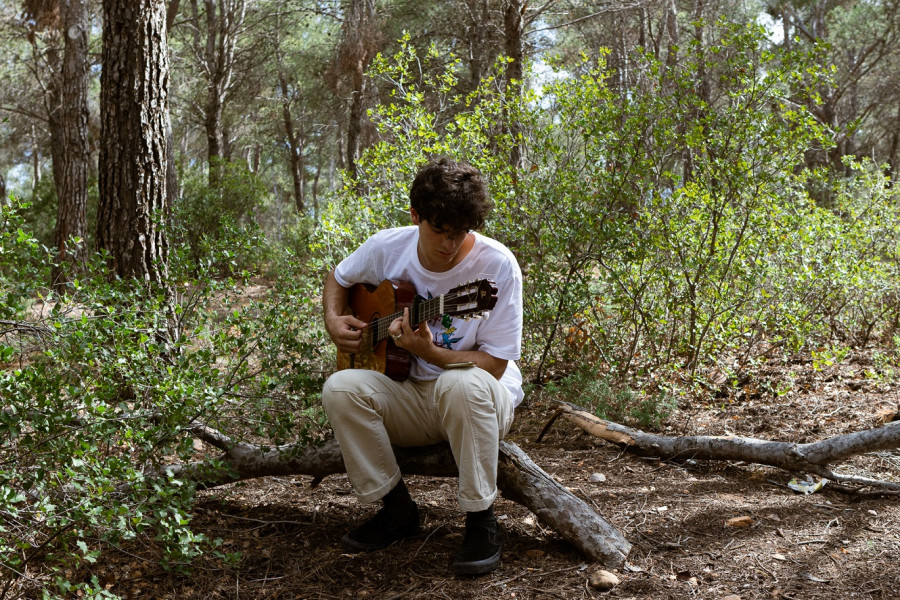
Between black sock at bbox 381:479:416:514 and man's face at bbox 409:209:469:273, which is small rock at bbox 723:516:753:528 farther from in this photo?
man's face at bbox 409:209:469:273

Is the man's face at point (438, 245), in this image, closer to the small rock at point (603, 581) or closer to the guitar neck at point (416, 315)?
the guitar neck at point (416, 315)

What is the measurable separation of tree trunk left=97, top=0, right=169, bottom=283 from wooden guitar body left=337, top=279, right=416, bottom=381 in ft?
5.47

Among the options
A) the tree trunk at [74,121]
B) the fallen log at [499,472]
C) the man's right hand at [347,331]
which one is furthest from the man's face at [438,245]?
the tree trunk at [74,121]

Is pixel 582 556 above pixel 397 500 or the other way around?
the other way around

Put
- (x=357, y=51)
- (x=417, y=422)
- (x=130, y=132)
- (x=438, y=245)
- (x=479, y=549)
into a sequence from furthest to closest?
(x=357, y=51) → (x=130, y=132) → (x=417, y=422) → (x=438, y=245) → (x=479, y=549)

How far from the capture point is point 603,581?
2.44 metres

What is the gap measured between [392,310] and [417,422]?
0.45m

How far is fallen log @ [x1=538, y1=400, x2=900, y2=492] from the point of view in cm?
306

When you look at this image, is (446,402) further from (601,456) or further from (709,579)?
(601,456)

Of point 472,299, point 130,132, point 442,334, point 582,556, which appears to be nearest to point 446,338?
point 442,334

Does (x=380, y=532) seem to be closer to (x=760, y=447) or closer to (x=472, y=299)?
(x=472, y=299)

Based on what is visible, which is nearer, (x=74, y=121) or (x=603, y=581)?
(x=603, y=581)

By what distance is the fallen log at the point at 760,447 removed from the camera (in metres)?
3.06

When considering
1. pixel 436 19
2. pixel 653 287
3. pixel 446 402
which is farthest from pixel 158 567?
pixel 436 19
